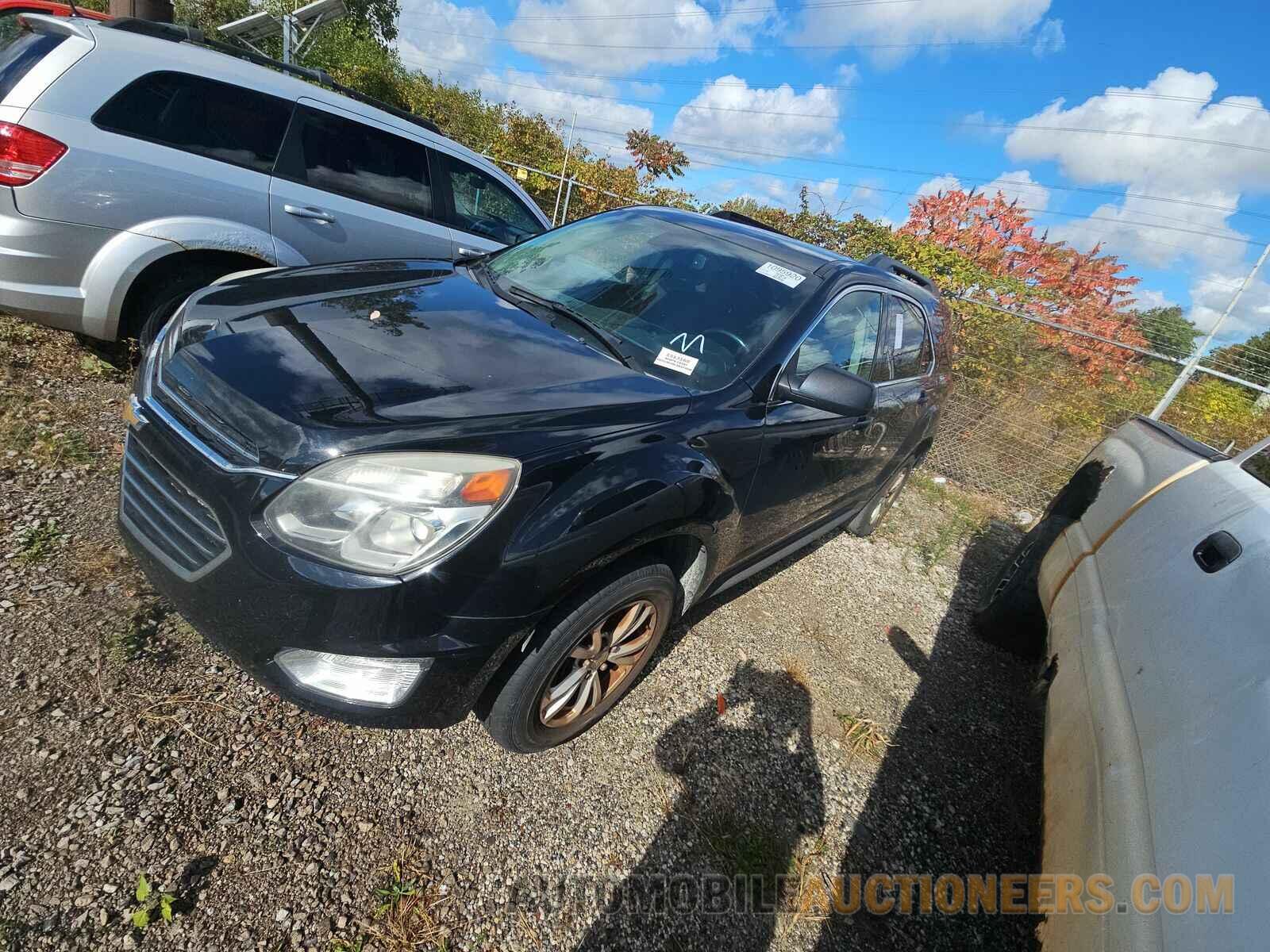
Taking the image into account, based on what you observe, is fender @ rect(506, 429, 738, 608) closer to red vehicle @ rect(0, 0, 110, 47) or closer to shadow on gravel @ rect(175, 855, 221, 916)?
shadow on gravel @ rect(175, 855, 221, 916)

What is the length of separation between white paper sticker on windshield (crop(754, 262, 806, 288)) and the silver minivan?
266 centimetres

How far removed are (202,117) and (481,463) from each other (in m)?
3.05

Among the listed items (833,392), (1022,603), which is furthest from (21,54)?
(1022,603)

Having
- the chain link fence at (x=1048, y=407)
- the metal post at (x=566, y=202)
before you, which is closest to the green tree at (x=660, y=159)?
the metal post at (x=566, y=202)

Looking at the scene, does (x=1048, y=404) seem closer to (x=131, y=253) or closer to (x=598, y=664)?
(x=598, y=664)

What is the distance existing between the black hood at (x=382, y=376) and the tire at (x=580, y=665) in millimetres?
521

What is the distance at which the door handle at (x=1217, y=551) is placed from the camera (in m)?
1.79

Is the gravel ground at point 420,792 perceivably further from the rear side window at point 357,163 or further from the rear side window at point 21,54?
the rear side window at point 357,163

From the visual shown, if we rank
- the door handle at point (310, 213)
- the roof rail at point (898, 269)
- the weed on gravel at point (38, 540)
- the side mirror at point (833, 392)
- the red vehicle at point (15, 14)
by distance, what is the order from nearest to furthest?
the side mirror at point (833, 392) < the weed on gravel at point (38, 540) < the red vehicle at point (15, 14) < the door handle at point (310, 213) < the roof rail at point (898, 269)

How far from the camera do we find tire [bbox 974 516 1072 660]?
10.4 ft

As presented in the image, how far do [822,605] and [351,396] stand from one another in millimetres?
2768

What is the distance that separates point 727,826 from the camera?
2.02 metres

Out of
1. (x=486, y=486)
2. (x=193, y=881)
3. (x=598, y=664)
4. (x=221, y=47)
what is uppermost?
(x=221, y=47)

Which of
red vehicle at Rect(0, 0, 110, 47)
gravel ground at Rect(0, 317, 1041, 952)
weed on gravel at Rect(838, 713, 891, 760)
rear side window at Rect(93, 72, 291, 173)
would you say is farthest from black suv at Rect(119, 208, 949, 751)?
red vehicle at Rect(0, 0, 110, 47)
